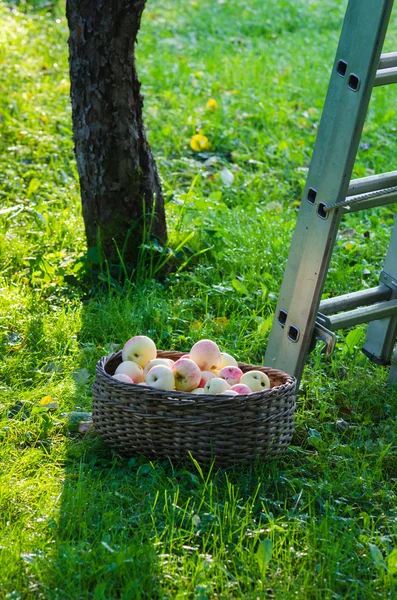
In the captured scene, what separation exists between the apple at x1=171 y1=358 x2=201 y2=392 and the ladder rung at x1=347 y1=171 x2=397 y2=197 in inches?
29.4

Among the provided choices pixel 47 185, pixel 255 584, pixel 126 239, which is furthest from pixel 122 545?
pixel 47 185

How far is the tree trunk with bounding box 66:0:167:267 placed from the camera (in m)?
3.48

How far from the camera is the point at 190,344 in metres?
3.44

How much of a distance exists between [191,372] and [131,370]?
20 cm

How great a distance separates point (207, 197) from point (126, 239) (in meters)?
1.11

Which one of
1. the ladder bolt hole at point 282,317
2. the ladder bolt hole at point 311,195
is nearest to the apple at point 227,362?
the ladder bolt hole at point 282,317

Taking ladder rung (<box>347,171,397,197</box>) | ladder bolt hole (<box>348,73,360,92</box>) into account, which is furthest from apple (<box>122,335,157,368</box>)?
ladder bolt hole (<box>348,73,360,92</box>)

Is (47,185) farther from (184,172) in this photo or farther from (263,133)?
(263,133)

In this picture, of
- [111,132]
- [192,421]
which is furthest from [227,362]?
[111,132]

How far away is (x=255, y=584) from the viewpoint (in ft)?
7.14

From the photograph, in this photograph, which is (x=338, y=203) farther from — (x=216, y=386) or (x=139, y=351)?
(x=139, y=351)

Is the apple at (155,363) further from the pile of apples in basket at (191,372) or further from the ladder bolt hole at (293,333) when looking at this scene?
the ladder bolt hole at (293,333)

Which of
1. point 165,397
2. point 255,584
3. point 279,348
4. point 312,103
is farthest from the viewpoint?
point 312,103

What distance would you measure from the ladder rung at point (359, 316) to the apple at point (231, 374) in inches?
13.7
